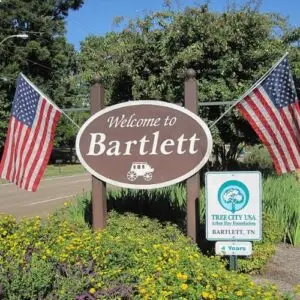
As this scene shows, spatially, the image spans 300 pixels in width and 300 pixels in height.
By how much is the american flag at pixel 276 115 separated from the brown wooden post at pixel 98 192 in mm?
1804

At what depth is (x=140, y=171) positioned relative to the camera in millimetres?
7062

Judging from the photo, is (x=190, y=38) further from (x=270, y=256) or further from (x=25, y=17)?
(x=25, y=17)

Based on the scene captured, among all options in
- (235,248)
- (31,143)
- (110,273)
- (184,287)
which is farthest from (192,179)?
(184,287)

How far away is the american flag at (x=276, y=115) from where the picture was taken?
6914 mm

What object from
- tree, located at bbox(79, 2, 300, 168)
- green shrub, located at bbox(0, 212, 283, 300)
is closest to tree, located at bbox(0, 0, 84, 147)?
tree, located at bbox(79, 2, 300, 168)

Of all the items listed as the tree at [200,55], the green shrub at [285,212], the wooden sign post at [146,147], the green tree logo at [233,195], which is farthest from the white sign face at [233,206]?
the tree at [200,55]

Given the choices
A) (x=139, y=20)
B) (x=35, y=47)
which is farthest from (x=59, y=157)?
(x=139, y=20)

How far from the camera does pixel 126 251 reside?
14.8 ft

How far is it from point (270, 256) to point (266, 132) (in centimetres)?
152

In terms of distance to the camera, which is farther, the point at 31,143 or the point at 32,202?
the point at 32,202

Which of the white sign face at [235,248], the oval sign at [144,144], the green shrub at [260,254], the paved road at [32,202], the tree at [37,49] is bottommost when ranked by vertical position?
the paved road at [32,202]

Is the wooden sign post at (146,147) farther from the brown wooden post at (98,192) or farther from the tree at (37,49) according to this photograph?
the tree at (37,49)

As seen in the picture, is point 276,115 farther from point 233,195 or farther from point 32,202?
point 32,202

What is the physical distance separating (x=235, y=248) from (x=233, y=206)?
1.41 ft
